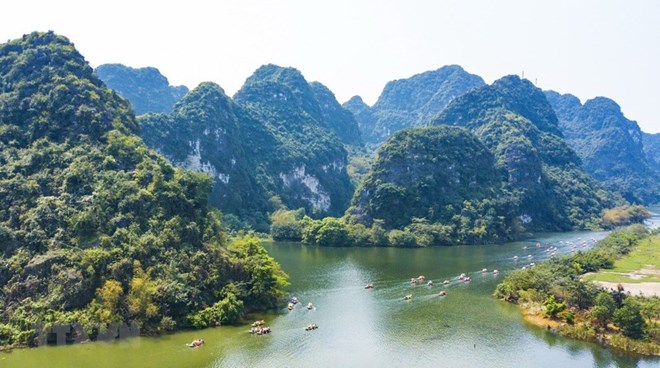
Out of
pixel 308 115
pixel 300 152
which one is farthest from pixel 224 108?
pixel 308 115

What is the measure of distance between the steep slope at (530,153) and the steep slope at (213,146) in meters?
61.1

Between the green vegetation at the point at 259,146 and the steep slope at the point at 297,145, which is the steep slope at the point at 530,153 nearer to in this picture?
the steep slope at the point at 297,145

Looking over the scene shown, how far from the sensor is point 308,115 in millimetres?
178500

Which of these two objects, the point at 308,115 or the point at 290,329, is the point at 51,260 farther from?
the point at 308,115

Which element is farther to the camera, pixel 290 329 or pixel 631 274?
pixel 631 274

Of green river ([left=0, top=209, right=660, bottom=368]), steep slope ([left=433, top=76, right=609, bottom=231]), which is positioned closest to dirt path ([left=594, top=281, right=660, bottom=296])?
green river ([left=0, top=209, right=660, bottom=368])

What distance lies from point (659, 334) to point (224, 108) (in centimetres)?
11153

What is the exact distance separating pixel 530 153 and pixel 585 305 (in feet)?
312

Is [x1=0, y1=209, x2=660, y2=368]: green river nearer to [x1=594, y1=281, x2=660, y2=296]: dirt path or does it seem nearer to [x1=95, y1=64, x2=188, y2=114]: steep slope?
Result: [x1=594, y1=281, x2=660, y2=296]: dirt path

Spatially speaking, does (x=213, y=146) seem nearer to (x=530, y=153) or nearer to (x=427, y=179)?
(x=427, y=179)

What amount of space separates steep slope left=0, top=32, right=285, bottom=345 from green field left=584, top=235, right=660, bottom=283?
3773 centimetres

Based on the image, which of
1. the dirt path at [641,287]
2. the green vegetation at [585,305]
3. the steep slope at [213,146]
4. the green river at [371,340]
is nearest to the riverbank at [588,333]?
the green vegetation at [585,305]

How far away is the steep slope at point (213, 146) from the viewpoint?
12394cm

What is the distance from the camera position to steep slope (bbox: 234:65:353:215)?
149 metres
